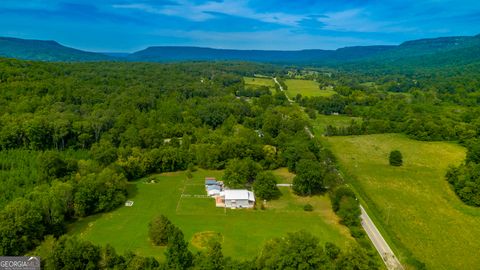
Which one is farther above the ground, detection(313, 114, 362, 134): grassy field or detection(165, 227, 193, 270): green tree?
detection(165, 227, 193, 270): green tree

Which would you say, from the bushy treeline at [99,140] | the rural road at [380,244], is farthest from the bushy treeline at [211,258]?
the bushy treeline at [99,140]

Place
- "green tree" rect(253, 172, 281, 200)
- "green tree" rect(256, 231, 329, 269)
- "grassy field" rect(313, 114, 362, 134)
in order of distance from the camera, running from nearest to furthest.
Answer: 1. "green tree" rect(256, 231, 329, 269)
2. "green tree" rect(253, 172, 281, 200)
3. "grassy field" rect(313, 114, 362, 134)

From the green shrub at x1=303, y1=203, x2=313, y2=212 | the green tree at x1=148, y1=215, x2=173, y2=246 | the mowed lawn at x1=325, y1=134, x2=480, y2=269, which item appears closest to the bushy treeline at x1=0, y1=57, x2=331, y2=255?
the green shrub at x1=303, y1=203, x2=313, y2=212

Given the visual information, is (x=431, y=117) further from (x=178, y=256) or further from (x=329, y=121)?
(x=178, y=256)

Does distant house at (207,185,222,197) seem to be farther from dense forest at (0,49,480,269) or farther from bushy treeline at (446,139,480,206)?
bushy treeline at (446,139,480,206)

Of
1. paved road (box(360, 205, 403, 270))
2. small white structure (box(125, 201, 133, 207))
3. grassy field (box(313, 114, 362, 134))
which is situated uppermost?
grassy field (box(313, 114, 362, 134))

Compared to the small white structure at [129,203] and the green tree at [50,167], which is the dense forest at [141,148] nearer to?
the green tree at [50,167]

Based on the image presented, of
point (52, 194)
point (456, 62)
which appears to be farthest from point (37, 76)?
point (456, 62)
